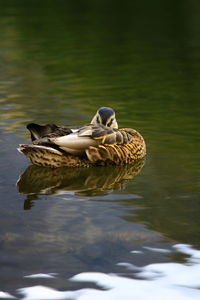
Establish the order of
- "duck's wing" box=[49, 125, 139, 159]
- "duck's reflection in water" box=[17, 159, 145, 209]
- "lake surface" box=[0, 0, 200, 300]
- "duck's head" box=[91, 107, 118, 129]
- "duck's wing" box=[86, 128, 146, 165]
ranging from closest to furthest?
"lake surface" box=[0, 0, 200, 300]
"duck's reflection in water" box=[17, 159, 145, 209]
"duck's wing" box=[49, 125, 139, 159]
"duck's wing" box=[86, 128, 146, 165]
"duck's head" box=[91, 107, 118, 129]

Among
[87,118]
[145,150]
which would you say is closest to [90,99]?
[87,118]

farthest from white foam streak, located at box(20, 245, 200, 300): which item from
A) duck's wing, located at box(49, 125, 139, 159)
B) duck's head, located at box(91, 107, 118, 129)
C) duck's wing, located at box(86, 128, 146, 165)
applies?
duck's head, located at box(91, 107, 118, 129)

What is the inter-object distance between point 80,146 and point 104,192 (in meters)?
0.93

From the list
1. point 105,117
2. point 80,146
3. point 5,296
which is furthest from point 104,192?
point 5,296

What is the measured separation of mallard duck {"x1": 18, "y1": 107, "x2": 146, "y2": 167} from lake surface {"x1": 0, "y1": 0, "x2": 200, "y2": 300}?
141mm

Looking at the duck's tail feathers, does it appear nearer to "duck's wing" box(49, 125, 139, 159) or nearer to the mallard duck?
the mallard duck

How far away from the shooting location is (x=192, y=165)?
8.70m

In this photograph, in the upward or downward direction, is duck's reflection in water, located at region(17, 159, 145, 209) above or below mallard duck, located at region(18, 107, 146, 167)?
below

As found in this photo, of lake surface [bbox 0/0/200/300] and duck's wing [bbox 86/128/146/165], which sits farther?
duck's wing [bbox 86/128/146/165]

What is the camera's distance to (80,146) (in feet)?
28.4

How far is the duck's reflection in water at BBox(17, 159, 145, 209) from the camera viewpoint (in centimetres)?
797

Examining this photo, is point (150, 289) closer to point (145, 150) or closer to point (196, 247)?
point (196, 247)

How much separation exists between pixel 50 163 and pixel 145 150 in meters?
1.28

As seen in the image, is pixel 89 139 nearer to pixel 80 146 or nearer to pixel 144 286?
pixel 80 146
